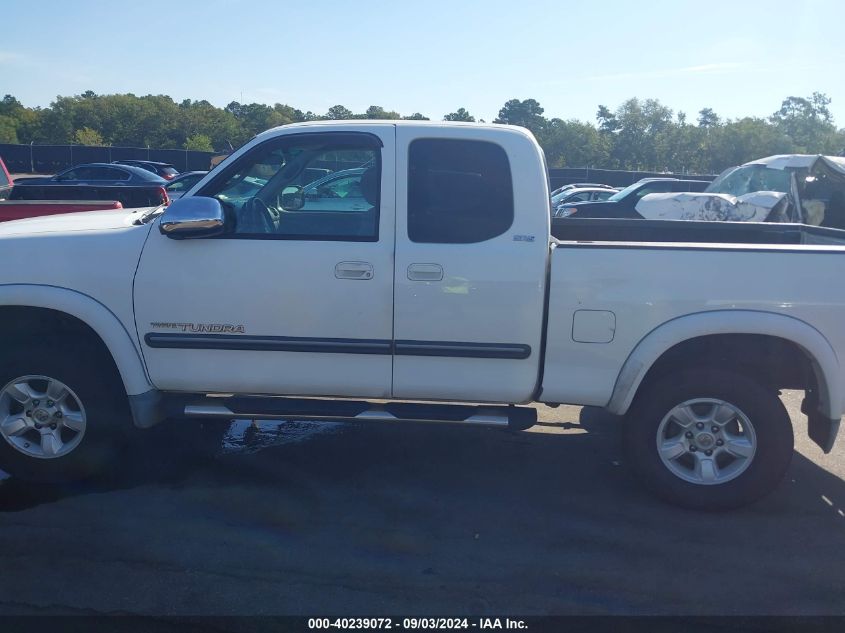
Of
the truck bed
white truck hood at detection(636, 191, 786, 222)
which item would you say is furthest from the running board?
white truck hood at detection(636, 191, 786, 222)

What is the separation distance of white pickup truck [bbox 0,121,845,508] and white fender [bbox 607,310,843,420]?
12mm

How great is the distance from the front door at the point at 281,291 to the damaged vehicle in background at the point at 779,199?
8.19 metres

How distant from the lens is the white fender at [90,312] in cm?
441

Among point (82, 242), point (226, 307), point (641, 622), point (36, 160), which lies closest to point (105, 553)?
point (226, 307)

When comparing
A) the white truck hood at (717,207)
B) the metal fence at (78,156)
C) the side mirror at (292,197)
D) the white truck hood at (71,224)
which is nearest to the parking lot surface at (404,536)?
the white truck hood at (71,224)

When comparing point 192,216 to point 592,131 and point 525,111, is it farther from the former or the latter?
point 592,131

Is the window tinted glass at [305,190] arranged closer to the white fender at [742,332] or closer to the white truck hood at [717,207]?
the white fender at [742,332]

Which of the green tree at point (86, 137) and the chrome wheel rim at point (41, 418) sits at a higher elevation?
the green tree at point (86, 137)

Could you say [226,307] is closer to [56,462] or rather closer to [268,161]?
[268,161]

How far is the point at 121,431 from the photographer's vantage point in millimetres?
4723

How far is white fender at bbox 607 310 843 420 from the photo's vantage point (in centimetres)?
430

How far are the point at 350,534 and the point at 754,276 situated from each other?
259 centimetres

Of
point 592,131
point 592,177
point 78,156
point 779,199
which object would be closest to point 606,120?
point 592,131

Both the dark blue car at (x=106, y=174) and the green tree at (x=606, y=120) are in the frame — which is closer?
the dark blue car at (x=106, y=174)
